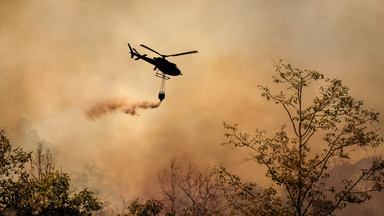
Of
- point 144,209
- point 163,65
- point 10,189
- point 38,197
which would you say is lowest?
point 38,197

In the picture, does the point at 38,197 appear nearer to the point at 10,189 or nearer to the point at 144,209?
the point at 10,189

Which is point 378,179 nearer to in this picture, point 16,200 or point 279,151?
point 279,151

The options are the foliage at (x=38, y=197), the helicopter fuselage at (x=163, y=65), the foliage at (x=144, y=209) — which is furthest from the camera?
the foliage at (x=144, y=209)

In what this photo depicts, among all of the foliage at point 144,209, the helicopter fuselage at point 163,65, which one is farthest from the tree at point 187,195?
the helicopter fuselage at point 163,65

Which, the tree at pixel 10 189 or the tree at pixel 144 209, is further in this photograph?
the tree at pixel 144 209

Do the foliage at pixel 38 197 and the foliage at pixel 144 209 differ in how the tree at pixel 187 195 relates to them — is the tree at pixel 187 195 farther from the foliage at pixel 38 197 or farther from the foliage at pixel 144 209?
the foliage at pixel 38 197

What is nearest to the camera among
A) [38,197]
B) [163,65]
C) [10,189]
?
[38,197]

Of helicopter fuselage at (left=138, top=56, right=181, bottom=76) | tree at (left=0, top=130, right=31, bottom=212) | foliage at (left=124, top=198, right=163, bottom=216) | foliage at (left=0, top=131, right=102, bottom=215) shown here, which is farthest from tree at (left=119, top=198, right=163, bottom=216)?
tree at (left=0, top=130, right=31, bottom=212)

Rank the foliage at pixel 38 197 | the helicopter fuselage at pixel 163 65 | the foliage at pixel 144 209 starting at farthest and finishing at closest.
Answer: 1. the foliage at pixel 144 209
2. the helicopter fuselage at pixel 163 65
3. the foliage at pixel 38 197

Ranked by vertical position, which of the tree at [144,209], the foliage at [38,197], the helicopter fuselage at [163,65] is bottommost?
the foliage at [38,197]

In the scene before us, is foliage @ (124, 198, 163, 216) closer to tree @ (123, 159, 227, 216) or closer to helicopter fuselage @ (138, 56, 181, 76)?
tree @ (123, 159, 227, 216)

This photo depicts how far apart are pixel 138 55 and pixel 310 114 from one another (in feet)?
63.7

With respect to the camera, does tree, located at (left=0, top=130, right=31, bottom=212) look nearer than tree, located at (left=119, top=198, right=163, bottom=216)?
Yes

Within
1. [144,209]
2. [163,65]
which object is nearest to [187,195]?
[144,209]
